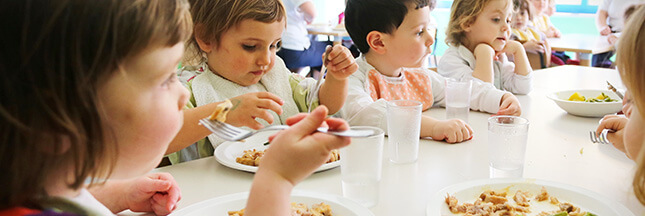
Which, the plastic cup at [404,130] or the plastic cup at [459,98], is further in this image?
the plastic cup at [459,98]

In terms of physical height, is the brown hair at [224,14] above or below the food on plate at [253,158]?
above

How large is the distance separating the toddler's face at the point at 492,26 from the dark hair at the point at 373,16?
54 cm

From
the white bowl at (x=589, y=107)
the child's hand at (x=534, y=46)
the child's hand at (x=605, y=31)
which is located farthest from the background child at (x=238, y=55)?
the child's hand at (x=605, y=31)

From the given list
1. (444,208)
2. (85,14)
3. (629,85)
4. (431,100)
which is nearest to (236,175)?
(444,208)

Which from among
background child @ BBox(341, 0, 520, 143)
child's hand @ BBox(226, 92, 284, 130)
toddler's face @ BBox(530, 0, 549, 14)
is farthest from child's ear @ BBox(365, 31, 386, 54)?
toddler's face @ BBox(530, 0, 549, 14)

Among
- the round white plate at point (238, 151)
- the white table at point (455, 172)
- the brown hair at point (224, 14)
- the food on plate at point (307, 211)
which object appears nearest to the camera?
the food on plate at point (307, 211)

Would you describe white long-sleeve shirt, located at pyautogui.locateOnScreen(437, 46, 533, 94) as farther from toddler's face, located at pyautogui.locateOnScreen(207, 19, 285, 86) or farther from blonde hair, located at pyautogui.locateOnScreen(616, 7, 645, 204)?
blonde hair, located at pyautogui.locateOnScreen(616, 7, 645, 204)

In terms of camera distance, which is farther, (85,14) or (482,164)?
(482,164)

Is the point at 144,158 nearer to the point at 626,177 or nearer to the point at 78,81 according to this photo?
the point at 78,81

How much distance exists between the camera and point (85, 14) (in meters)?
0.55

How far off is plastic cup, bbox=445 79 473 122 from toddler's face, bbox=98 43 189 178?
1.07m

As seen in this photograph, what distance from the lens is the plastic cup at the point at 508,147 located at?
1.13m

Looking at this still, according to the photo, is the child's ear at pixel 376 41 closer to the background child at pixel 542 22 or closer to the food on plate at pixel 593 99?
the food on plate at pixel 593 99

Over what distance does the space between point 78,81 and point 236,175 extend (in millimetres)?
670
